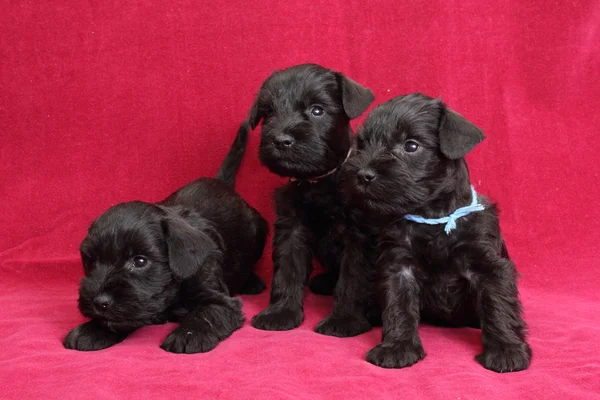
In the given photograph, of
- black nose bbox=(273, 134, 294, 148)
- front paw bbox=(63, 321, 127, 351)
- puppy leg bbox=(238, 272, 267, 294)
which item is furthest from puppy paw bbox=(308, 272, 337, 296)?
front paw bbox=(63, 321, 127, 351)

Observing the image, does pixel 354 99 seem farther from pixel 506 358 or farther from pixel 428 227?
pixel 506 358

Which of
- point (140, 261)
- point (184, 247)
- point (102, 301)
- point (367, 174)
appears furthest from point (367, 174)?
point (102, 301)

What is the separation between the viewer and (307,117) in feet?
12.7

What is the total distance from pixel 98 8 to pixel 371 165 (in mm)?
2598

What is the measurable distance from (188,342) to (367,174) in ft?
3.80

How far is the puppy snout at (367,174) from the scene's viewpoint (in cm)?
315

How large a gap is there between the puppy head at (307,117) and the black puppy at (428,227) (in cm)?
38

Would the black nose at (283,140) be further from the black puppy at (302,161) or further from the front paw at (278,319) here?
the front paw at (278,319)

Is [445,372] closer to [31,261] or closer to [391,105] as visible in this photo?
[391,105]

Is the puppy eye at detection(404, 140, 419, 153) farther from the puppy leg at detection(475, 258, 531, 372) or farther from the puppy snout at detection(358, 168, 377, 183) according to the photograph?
the puppy leg at detection(475, 258, 531, 372)

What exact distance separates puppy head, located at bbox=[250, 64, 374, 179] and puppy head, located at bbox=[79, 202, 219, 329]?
2.07 ft

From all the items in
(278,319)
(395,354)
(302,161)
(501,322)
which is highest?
(302,161)

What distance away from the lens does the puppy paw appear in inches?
180

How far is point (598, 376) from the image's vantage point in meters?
2.78
